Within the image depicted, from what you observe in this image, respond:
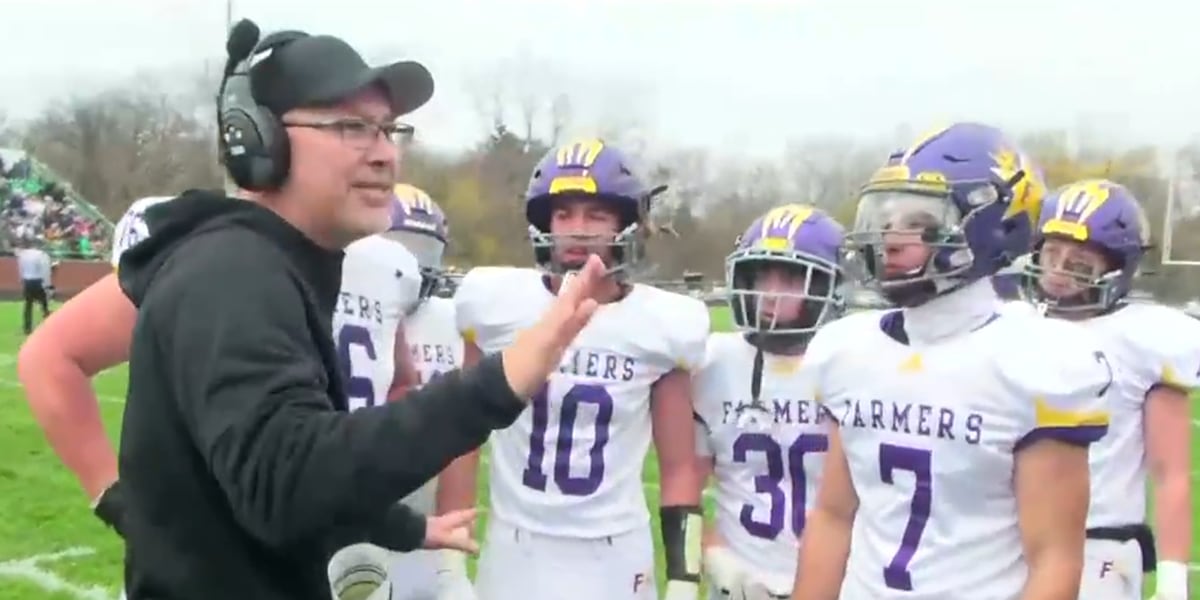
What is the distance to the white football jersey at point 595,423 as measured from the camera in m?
3.79

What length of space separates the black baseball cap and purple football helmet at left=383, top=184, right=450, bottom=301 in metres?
2.76

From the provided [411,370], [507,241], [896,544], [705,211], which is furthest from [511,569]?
[705,211]

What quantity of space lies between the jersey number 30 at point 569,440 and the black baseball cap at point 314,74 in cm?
188

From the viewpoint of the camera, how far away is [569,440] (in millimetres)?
3805

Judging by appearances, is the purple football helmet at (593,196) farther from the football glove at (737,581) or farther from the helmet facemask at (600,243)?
the football glove at (737,581)

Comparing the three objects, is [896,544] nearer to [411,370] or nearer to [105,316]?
[105,316]

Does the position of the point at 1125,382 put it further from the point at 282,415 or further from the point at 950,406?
the point at 282,415

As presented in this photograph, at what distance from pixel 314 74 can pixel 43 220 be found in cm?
4133

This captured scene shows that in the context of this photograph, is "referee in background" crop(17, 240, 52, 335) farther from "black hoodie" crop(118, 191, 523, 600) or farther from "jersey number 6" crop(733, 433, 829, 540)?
"black hoodie" crop(118, 191, 523, 600)

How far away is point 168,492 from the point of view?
1.84m

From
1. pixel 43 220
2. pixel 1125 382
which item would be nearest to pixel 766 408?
pixel 1125 382

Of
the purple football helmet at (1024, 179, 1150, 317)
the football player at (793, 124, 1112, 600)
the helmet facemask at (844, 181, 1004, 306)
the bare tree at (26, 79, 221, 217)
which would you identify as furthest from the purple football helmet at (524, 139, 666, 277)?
the bare tree at (26, 79, 221, 217)

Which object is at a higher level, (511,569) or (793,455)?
(793,455)

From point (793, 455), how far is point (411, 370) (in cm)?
127
